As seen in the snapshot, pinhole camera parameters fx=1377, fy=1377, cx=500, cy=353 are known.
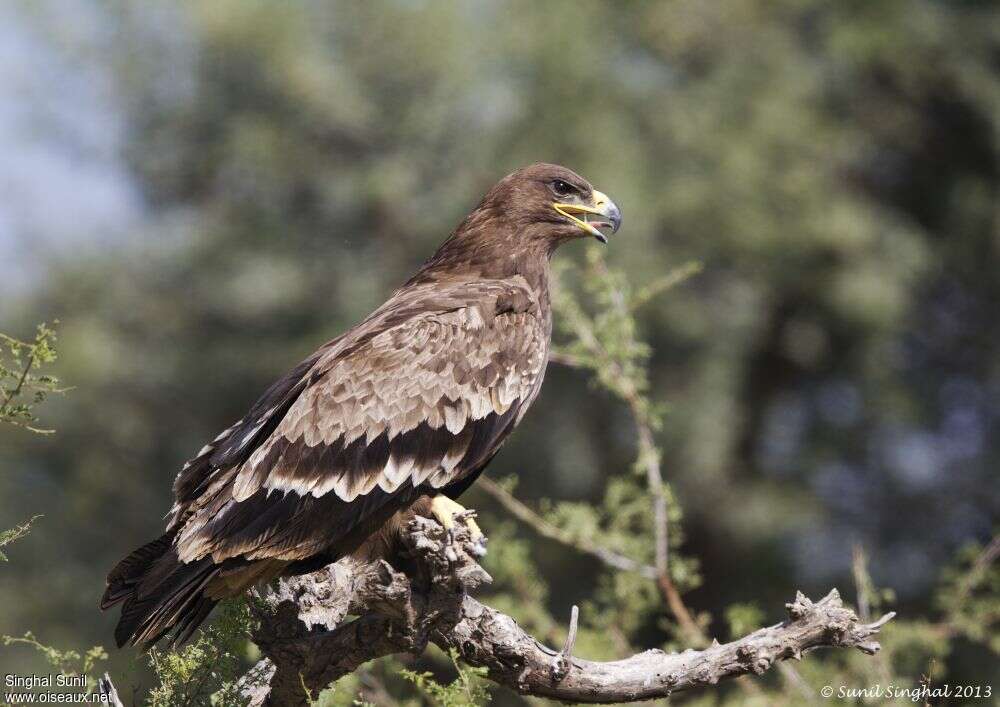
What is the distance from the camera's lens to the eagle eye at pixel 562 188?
535 centimetres

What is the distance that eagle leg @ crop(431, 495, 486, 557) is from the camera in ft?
12.0

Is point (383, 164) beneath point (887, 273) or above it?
above

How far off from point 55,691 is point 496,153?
32.2ft

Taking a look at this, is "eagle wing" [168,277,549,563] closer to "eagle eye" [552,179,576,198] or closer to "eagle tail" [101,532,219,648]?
"eagle tail" [101,532,219,648]

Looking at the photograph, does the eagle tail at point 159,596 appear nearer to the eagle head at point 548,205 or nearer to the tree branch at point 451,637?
the tree branch at point 451,637

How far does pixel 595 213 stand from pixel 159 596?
2.35 meters

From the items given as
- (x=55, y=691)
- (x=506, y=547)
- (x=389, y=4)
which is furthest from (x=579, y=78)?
(x=55, y=691)

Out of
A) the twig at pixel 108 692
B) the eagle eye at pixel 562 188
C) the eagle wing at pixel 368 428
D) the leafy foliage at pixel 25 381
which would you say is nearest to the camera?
the leafy foliage at pixel 25 381

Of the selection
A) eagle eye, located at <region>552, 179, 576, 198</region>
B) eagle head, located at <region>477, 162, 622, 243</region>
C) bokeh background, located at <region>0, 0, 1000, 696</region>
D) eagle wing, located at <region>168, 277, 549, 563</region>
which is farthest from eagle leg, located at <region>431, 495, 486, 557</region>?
bokeh background, located at <region>0, 0, 1000, 696</region>

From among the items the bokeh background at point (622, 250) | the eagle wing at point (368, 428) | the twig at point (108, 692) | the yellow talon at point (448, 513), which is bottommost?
the twig at point (108, 692)

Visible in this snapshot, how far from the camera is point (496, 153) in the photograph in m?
13.6

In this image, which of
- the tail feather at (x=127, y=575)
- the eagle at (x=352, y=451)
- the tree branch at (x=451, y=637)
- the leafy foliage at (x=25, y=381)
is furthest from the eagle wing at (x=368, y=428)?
the leafy foliage at (x=25, y=381)

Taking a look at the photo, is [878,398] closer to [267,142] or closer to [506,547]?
[267,142]

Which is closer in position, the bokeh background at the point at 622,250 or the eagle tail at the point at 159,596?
the eagle tail at the point at 159,596
